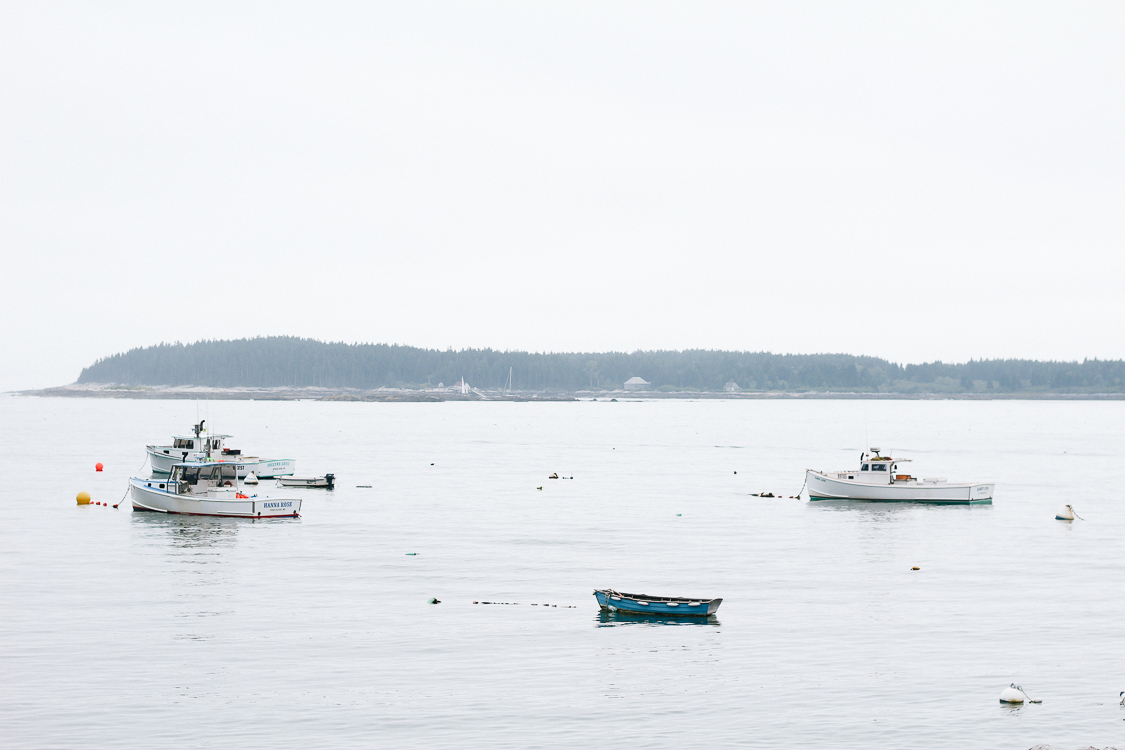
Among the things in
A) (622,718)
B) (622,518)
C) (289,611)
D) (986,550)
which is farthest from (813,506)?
(622,718)

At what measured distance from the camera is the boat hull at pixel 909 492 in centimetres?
8512

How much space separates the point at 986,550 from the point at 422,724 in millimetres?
43796

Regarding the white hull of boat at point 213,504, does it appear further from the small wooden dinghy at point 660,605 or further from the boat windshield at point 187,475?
the small wooden dinghy at point 660,605

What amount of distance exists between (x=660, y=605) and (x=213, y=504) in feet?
128

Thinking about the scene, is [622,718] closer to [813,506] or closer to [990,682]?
[990,682]

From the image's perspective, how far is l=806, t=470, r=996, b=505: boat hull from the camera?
85.1 metres

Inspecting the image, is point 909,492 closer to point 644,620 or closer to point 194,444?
point 644,620

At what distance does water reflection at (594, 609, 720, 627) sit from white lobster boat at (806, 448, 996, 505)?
163ft

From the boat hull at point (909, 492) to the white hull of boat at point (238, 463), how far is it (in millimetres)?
48232

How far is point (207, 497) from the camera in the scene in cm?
6894

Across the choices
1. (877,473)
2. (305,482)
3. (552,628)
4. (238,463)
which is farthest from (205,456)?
(552,628)

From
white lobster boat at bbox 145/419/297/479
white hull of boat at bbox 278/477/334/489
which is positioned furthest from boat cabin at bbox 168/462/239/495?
white hull of boat at bbox 278/477/334/489

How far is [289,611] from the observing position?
4103 cm

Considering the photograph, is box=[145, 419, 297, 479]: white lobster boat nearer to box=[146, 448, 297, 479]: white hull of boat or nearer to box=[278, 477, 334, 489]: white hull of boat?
box=[146, 448, 297, 479]: white hull of boat
